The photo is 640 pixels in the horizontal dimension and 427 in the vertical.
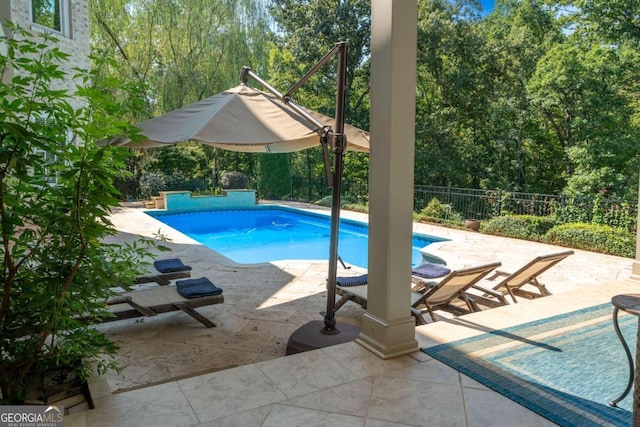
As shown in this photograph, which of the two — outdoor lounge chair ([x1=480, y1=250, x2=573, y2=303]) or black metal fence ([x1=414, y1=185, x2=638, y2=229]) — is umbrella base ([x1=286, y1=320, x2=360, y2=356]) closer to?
outdoor lounge chair ([x1=480, y1=250, x2=573, y2=303])

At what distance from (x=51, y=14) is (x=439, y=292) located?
408 inches

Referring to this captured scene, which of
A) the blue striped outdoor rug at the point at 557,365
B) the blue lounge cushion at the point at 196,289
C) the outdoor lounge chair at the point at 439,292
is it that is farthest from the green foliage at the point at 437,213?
the blue lounge cushion at the point at 196,289

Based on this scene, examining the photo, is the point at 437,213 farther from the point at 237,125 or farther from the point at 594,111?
the point at 237,125

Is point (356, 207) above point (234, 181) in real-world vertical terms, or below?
below

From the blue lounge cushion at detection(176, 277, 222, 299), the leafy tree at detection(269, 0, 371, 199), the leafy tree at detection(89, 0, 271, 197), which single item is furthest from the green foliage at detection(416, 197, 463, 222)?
the leafy tree at detection(89, 0, 271, 197)

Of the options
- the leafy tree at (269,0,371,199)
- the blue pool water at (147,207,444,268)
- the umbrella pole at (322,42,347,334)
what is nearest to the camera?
the umbrella pole at (322,42,347,334)

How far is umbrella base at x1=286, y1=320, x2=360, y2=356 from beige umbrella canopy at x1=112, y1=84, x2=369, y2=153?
5.26ft

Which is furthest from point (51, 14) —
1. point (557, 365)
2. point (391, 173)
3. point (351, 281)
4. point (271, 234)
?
point (557, 365)

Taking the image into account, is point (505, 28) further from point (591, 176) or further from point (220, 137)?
point (220, 137)

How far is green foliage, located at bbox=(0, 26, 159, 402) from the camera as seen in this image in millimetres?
1800

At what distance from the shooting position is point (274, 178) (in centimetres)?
1867

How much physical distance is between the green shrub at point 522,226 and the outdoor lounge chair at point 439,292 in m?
6.26

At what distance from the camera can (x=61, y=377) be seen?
2.28 meters

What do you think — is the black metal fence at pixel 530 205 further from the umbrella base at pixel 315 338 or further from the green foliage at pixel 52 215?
the green foliage at pixel 52 215
